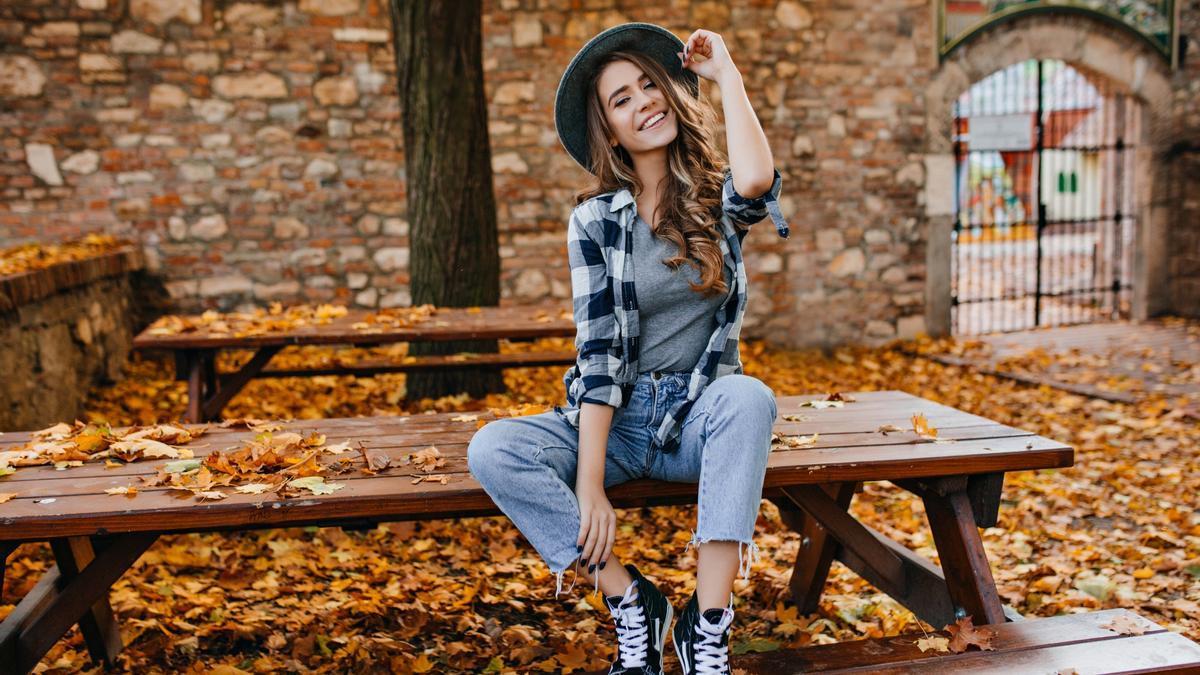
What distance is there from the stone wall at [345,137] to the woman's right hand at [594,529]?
5206 mm

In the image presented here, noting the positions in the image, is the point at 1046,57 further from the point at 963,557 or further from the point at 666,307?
the point at 666,307

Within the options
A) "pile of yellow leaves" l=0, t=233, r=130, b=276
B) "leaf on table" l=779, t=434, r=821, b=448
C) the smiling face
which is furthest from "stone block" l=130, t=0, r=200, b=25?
"leaf on table" l=779, t=434, r=821, b=448

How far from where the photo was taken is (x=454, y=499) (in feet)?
6.47

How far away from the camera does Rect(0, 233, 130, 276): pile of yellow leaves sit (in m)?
4.85

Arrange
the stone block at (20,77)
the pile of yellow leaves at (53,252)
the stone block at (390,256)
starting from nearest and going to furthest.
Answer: the pile of yellow leaves at (53,252) < the stone block at (20,77) < the stone block at (390,256)

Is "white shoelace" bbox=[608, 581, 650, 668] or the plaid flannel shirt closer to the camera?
"white shoelace" bbox=[608, 581, 650, 668]

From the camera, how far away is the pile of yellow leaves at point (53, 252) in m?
4.85

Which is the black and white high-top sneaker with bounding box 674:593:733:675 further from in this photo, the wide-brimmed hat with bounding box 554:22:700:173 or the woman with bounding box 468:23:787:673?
the wide-brimmed hat with bounding box 554:22:700:173

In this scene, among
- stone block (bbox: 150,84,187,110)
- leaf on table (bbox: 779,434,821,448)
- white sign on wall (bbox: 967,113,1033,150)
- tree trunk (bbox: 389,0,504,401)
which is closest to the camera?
leaf on table (bbox: 779,434,821,448)

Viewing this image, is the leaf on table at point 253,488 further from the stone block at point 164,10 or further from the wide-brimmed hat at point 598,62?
the stone block at point 164,10

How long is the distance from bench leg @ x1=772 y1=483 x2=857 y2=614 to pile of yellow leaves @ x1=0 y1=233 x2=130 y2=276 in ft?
12.2

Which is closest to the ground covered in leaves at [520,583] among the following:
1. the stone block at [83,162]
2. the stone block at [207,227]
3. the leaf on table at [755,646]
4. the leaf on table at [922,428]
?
the leaf on table at [755,646]

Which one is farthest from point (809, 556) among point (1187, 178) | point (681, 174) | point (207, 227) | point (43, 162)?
point (1187, 178)

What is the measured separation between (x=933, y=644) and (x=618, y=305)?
0.96 m
